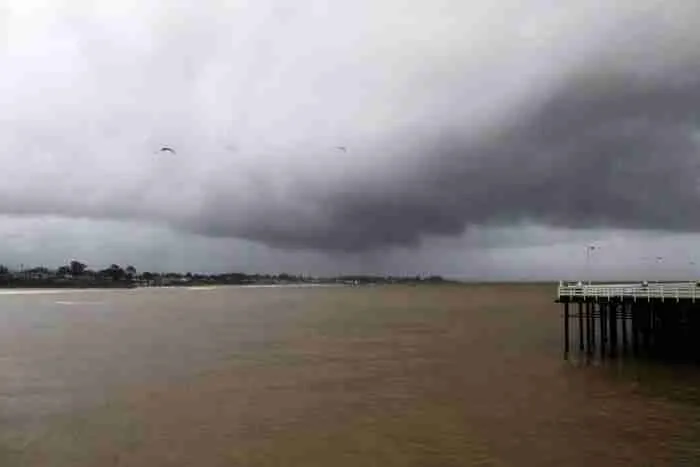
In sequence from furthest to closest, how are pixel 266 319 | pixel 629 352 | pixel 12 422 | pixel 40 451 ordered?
pixel 266 319, pixel 629 352, pixel 12 422, pixel 40 451

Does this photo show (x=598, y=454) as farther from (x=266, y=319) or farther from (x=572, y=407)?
(x=266, y=319)

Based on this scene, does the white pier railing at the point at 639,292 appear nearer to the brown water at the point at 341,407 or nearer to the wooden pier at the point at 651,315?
the wooden pier at the point at 651,315

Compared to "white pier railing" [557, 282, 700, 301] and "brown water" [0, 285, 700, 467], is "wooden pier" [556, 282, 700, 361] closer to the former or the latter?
"white pier railing" [557, 282, 700, 301]

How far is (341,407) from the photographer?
77.4 feet

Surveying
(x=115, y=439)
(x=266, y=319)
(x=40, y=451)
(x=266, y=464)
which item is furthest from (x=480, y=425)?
(x=266, y=319)

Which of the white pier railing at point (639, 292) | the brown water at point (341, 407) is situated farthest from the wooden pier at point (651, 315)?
the brown water at point (341, 407)

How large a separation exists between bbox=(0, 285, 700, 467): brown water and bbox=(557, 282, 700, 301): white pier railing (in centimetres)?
351

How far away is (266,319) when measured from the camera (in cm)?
7544

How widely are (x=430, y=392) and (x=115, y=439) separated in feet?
41.5

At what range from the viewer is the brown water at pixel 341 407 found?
57.7 feet

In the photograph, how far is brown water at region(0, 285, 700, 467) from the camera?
57.7 feet

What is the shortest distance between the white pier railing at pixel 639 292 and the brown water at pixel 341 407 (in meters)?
3.51

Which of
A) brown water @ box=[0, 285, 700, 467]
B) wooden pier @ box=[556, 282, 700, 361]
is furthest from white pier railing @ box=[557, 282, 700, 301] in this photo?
brown water @ box=[0, 285, 700, 467]

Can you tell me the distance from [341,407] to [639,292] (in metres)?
18.4
